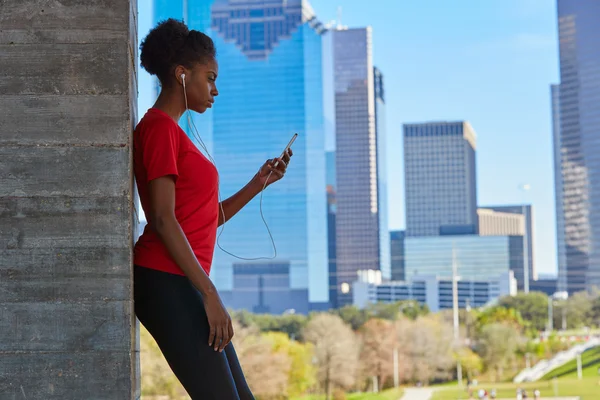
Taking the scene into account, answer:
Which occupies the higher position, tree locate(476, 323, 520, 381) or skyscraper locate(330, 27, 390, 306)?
skyscraper locate(330, 27, 390, 306)

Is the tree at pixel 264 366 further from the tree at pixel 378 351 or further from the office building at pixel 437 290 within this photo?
the office building at pixel 437 290

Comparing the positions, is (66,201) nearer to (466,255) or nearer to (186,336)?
(186,336)

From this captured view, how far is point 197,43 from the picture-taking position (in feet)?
6.94

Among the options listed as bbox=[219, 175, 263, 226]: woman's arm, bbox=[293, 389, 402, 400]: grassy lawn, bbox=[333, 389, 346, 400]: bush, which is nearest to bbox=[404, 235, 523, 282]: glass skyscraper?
bbox=[293, 389, 402, 400]: grassy lawn

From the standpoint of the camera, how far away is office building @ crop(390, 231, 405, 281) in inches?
4631

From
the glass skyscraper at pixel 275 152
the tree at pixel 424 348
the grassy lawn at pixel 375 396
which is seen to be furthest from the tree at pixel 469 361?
the glass skyscraper at pixel 275 152

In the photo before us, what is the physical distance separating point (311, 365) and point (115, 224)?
140ft

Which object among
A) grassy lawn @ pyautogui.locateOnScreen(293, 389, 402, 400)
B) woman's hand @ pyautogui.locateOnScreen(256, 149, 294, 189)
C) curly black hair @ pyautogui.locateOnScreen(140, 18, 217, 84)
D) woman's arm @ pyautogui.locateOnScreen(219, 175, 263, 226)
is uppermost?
curly black hair @ pyautogui.locateOnScreen(140, 18, 217, 84)

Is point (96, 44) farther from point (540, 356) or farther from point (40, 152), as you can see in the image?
point (540, 356)

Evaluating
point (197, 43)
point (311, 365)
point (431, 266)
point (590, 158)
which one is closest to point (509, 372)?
point (311, 365)

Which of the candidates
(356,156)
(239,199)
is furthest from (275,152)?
(239,199)

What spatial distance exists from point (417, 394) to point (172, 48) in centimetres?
4685

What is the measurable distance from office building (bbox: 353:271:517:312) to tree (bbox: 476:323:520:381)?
4951 cm

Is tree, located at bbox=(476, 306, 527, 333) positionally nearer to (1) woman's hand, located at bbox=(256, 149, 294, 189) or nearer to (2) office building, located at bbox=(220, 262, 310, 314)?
(2) office building, located at bbox=(220, 262, 310, 314)
